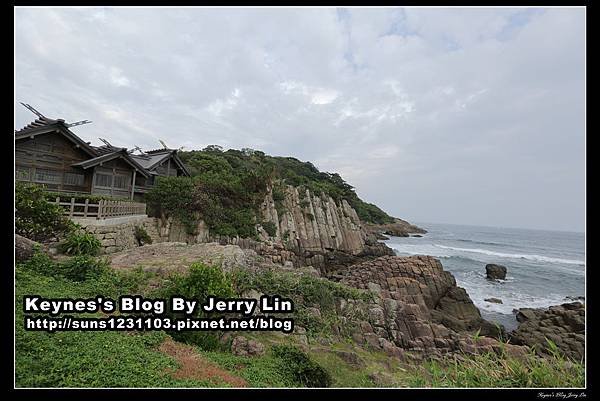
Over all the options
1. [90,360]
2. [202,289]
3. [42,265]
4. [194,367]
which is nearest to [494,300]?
[202,289]

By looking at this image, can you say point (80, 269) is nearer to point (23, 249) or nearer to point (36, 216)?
point (23, 249)

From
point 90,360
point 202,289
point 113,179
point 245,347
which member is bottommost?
point 245,347

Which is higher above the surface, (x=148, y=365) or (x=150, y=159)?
(x=150, y=159)

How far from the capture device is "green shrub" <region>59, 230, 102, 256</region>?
779cm

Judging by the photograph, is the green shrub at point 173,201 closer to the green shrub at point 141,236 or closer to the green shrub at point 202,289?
the green shrub at point 141,236

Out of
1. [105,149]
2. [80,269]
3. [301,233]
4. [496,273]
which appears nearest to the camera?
[80,269]

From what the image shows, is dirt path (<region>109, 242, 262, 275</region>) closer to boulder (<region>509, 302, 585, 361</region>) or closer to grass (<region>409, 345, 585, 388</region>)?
grass (<region>409, 345, 585, 388</region>)

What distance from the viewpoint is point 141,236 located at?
1337 centimetres

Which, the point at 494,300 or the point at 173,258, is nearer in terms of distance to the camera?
the point at 173,258

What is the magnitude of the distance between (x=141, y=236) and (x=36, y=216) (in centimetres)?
583

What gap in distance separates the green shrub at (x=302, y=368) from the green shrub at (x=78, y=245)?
6.44 meters

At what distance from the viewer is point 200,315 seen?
5.44 metres

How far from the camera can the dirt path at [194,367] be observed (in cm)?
391
